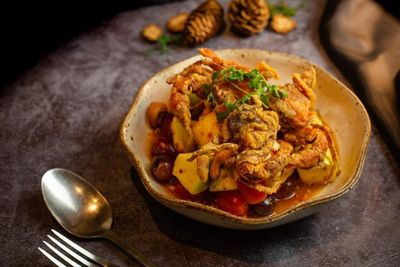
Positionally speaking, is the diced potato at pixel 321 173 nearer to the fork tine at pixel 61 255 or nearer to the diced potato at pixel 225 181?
the diced potato at pixel 225 181

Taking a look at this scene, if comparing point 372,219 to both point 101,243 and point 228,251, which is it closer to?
point 228,251

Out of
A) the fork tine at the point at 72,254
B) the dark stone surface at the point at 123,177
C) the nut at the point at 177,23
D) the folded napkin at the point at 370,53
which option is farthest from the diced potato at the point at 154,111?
the folded napkin at the point at 370,53

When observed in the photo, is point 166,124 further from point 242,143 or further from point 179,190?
point 242,143

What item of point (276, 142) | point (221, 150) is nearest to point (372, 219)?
point (276, 142)

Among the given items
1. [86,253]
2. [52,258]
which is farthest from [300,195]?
[52,258]

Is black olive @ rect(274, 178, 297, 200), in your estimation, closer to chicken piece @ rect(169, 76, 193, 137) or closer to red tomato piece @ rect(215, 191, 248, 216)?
red tomato piece @ rect(215, 191, 248, 216)
